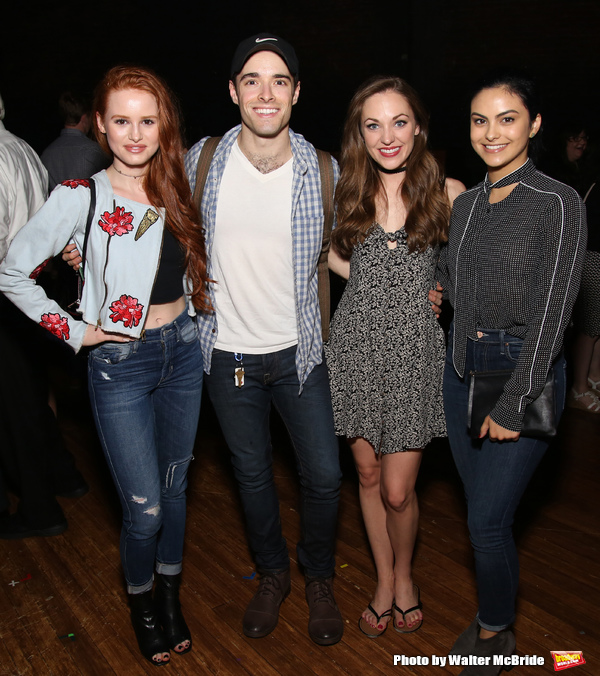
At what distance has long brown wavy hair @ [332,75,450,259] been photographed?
2.07m

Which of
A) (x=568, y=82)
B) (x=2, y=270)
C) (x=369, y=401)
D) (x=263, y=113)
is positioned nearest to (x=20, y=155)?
(x=2, y=270)

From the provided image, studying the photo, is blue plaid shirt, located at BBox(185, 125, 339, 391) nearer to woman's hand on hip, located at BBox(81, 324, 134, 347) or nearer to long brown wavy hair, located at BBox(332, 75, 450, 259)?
long brown wavy hair, located at BBox(332, 75, 450, 259)

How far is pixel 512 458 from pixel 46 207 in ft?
4.78

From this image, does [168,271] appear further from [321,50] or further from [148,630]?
[321,50]

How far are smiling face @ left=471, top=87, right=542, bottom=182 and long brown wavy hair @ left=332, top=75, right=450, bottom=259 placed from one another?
29cm

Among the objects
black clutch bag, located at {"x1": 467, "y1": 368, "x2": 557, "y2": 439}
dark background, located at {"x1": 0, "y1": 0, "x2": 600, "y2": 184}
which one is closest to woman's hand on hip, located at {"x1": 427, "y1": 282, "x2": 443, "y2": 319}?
black clutch bag, located at {"x1": 467, "y1": 368, "x2": 557, "y2": 439}

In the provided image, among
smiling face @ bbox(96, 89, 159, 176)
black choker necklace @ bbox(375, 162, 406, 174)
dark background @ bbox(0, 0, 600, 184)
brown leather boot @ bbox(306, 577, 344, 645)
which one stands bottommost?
brown leather boot @ bbox(306, 577, 344, 645)

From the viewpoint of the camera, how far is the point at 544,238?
1.71 metres

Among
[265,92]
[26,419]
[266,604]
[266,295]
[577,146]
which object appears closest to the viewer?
[265,92]

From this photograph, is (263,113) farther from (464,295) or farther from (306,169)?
(464,295)

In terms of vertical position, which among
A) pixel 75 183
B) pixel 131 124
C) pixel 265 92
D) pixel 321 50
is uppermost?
pixel 321 50

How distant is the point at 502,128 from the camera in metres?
1.78

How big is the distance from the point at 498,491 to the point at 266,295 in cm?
90

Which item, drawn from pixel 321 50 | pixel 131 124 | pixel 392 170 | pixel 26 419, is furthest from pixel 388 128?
pixel 321 50
